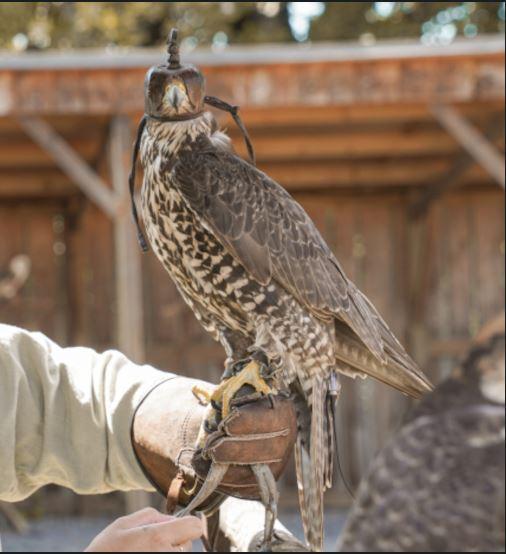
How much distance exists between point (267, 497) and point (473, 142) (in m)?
4.05

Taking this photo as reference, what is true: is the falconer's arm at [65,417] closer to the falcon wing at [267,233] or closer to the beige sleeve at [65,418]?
the beige sleeve at [65,418]

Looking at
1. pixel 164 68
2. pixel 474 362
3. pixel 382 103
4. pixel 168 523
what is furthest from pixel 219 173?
pixel 382 103

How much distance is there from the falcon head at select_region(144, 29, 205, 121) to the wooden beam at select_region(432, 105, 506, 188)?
3.68m

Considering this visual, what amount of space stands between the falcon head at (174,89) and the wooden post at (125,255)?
3.57m

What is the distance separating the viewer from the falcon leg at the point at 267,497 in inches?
57.3

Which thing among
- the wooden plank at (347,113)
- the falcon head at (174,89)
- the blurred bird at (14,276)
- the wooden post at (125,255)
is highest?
the falcon head at (174,89)

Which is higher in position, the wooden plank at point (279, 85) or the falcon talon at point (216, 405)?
the wooden plank at point (279, 85)

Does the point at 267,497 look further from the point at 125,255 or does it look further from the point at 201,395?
the point at 125,255

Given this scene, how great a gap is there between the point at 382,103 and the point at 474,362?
4570mm

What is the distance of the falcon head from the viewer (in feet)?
5.83

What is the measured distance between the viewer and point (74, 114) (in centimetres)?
555

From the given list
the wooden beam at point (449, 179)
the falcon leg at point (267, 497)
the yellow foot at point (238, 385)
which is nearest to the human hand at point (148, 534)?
the falcon leg at point (267, 497)

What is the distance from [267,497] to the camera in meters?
1.62

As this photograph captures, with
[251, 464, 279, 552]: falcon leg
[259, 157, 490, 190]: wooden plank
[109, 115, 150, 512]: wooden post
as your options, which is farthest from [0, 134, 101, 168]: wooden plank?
[251, 464, 279, 552]: falcon leg
